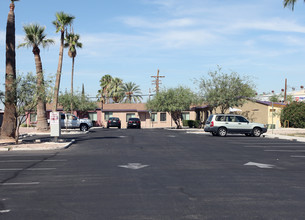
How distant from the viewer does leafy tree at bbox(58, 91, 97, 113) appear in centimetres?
6269

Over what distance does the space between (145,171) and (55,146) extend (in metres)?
10.0

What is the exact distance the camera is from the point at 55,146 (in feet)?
66.6

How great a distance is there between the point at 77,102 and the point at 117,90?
21412 mm

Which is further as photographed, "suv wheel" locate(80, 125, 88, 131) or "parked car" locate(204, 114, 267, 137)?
"suv wheel" locate(80, 125, 88, 131)

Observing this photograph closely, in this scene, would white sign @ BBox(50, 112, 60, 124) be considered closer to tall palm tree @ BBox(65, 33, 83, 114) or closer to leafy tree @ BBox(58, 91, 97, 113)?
tall palm tree @ BBox(65, 33, 83, 114)

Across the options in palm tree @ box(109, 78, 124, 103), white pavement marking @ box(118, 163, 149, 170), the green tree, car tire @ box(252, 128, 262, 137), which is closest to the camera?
white pavement marking @ box(118, 163, 149, 170)

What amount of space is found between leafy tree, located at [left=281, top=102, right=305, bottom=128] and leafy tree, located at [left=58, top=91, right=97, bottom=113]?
3197 cm

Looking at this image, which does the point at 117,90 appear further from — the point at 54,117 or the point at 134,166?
the point at 134,166

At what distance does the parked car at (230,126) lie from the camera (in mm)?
31094

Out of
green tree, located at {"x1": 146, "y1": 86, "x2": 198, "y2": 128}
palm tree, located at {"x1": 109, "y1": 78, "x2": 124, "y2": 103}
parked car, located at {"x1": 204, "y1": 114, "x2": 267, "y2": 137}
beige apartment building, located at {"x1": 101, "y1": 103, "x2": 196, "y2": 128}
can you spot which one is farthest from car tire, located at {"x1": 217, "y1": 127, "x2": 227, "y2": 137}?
palm tree, located at {"x1": 109, "y1": 78, "x2": 124, "y2": 103}

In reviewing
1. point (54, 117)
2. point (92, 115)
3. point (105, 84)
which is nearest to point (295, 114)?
point (54, 117)

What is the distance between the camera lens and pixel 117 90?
8425cm

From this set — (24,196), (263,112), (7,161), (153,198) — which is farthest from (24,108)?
(263,112)

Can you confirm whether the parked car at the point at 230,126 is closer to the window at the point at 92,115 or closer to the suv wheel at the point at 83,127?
the suv wheel at the point at 83,127
